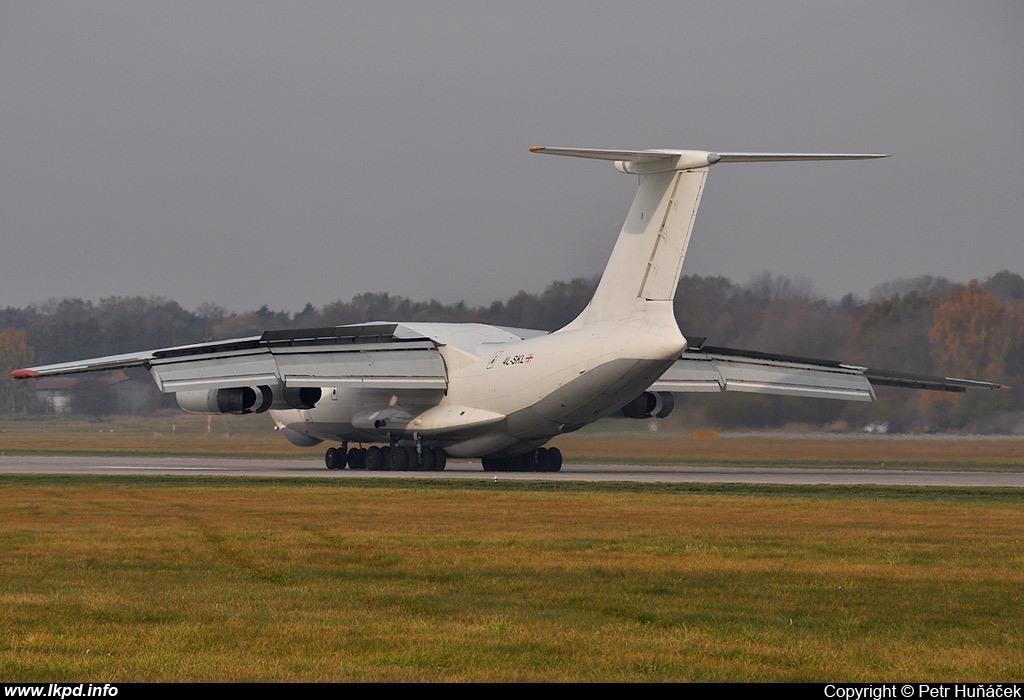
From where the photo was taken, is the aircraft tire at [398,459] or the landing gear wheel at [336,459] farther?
the landing gear wheel at [336,459]

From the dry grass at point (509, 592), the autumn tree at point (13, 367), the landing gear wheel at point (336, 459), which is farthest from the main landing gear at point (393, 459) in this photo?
the autumn tree at point (13, 367)

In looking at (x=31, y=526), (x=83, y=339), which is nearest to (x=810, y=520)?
(x=31, y=526)

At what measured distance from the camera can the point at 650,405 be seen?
114 ft

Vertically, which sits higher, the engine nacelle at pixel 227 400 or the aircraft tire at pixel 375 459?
the engine nacelle at pixel 227 400

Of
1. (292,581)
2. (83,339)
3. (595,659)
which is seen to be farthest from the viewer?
(83,339)

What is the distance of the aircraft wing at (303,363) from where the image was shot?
31312 millimetres

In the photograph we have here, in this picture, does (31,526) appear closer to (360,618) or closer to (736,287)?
(360,618)

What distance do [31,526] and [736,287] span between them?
26410 millimetres

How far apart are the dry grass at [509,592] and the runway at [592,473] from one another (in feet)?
23.8

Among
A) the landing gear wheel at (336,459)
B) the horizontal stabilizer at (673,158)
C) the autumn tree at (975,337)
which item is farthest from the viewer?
the autumn tree at (975,337)

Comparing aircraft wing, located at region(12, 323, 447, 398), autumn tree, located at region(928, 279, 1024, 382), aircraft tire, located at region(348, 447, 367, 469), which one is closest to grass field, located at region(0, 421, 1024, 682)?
aircraft wing, located at region(12, 323, 447, 398)

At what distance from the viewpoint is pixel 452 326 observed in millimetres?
35031

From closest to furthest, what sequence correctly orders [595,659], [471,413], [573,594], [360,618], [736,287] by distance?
[595,659], [360,618], [573,594], [471,413], [736,287]

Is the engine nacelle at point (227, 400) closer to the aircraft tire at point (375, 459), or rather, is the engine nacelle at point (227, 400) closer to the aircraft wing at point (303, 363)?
the aircraft wing at point (303, 363)
